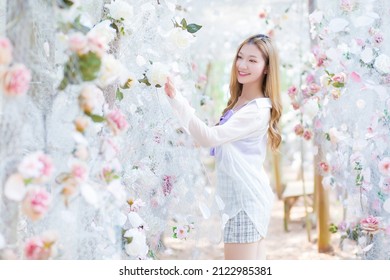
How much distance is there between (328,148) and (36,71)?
1870 millimetres

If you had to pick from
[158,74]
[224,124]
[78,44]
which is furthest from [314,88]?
[78,44]

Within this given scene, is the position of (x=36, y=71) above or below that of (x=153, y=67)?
below

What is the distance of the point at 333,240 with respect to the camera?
4.50 metres

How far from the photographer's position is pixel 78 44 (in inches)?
53.4

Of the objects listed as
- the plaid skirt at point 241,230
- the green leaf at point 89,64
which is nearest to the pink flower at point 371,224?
the plaid skirt at point 241,230

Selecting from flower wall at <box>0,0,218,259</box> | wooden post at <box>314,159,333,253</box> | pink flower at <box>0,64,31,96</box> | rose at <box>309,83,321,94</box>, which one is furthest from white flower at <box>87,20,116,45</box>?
wooden post at <box>314,159,333,253</box>

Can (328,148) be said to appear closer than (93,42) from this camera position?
No

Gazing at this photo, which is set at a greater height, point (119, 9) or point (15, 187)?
point (119, 9)

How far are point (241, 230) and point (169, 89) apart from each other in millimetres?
574

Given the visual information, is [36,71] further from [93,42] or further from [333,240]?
[333,240]

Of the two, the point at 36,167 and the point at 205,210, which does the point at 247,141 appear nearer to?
the point at 205,210

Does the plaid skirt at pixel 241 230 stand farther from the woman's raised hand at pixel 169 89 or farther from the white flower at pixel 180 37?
the white flower at pixel 180 37

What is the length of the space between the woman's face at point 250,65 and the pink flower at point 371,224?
2.49 feet

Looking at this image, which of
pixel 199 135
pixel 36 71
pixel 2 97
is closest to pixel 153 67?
pixel 199 135
